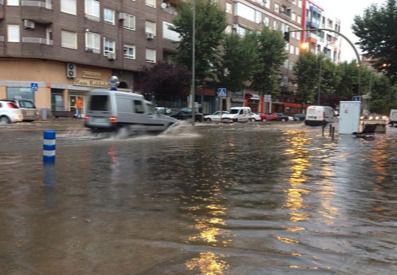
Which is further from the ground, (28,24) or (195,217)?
(28,24)

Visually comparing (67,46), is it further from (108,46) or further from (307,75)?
(307,75)

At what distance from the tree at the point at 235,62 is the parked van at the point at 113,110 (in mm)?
31807

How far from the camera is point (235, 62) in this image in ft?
171

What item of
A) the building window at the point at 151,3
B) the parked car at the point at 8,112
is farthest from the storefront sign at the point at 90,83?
the parked car at the point at 8,112

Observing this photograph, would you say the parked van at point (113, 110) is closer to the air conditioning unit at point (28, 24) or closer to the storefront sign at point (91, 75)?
the air conditioning unit at point (28, 24)

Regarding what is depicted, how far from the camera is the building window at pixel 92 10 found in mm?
43791

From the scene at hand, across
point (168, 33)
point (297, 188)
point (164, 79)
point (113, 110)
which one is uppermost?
point (168, 33)

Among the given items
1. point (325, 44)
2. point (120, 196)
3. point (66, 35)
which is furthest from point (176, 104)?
point (325, 44)

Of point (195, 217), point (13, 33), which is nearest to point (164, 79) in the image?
point (13, 33)

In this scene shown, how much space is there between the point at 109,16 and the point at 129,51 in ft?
12.9

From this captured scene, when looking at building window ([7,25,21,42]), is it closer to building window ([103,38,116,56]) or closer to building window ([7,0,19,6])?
building window ([7,0,19,6])

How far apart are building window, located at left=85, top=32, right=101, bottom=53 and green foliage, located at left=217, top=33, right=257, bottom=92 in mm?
13009

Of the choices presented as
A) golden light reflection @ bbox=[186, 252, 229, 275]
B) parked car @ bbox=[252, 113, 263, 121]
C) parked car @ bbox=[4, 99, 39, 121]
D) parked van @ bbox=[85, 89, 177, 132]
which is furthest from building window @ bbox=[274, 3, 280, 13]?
golden light reflection @ bbox=[186, 252, 229, 275]

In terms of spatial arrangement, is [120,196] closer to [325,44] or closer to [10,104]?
[10,104]
